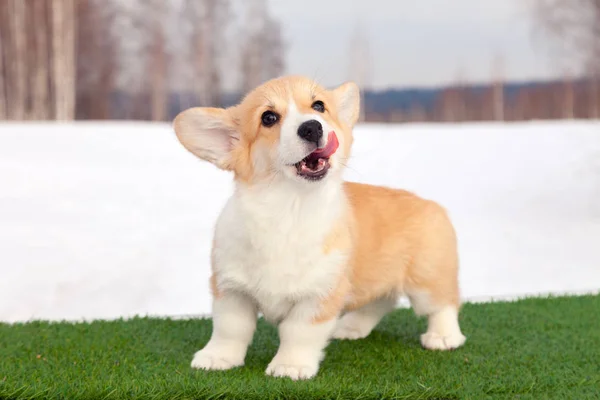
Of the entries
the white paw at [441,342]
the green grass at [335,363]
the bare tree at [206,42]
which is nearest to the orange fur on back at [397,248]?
the white paw at [441,342]

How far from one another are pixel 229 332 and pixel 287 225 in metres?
0.57

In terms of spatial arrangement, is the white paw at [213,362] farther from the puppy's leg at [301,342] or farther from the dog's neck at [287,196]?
the dog's neck at [287,196]

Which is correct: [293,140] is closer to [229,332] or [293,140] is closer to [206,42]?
[229,332]

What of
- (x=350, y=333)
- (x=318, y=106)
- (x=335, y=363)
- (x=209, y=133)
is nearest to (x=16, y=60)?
(x=350, y=333)

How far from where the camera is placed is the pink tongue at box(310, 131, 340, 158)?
2.58 meters

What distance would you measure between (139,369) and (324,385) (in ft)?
2.71

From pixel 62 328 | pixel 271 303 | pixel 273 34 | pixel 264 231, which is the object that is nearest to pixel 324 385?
pixel 271 303

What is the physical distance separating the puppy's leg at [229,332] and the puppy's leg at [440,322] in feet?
2.82

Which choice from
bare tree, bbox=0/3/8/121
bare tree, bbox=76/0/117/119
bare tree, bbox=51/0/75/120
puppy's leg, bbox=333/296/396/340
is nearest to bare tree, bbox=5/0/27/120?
bare tree, bbox=0/3/8/121

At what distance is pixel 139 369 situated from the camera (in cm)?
301

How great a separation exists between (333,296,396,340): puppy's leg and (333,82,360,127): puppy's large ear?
3.69 ft

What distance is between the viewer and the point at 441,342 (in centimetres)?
344

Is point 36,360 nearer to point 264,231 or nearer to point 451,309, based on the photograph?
point 264,231

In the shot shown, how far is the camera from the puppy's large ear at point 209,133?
2.78 m
